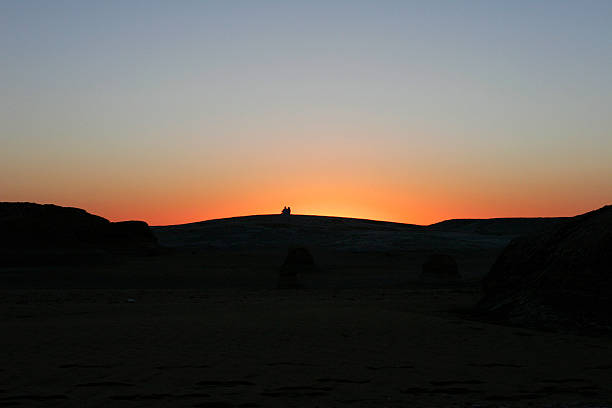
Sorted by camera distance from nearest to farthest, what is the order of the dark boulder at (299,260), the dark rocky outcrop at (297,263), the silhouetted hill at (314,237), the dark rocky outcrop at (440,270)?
the dark rocky outcrop at (440,270), the dark rocky outcrop at (297,263), the dark boulder at (299,260), the silhouetted hill at (314,237)

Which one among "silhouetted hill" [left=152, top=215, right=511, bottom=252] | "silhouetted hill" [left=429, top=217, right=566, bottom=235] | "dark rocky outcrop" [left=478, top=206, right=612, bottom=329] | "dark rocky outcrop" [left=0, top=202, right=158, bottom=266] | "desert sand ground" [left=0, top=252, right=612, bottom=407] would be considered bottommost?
"desert sand ground" [left=0, top=252, right=612, bottom=407]

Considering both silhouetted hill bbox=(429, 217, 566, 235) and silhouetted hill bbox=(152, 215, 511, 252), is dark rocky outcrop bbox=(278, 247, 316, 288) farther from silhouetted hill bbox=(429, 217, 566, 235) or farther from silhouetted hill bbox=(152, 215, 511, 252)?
silhouetted hill bbox=(429, 217, 566, 235)

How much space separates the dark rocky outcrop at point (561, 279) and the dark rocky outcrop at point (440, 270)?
15.3 metres

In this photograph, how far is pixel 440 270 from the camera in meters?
32.8

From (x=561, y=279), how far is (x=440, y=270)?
19.0 metres

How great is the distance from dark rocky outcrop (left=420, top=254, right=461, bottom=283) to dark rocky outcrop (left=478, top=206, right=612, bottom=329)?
15335 millimetres

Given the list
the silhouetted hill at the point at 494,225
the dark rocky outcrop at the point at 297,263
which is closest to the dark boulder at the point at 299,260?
the dark rocky outcrop at the point at 297,263

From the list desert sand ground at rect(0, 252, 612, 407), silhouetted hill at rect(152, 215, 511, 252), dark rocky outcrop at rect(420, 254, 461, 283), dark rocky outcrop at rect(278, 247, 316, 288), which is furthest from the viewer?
silhouetted hill at rect(152, 215, 511, 252)

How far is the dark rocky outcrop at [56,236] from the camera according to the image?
41906 mm

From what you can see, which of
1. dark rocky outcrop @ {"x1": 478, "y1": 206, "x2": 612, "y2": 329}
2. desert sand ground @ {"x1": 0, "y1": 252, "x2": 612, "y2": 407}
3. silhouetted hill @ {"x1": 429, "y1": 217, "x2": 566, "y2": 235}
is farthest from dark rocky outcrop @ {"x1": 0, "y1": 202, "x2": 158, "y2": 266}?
silhouetted hill @ {"x1": 429, "y1": 217, "x2": 566, "y2": 235}

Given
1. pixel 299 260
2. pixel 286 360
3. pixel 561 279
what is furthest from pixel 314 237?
pixel 286 360

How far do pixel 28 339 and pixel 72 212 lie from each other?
3982 centimetres

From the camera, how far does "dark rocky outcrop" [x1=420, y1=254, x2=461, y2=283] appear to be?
32.3 metres

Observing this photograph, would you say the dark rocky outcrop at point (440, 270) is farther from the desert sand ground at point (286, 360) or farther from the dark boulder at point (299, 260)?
the desert sand ground at point (286, 360)
